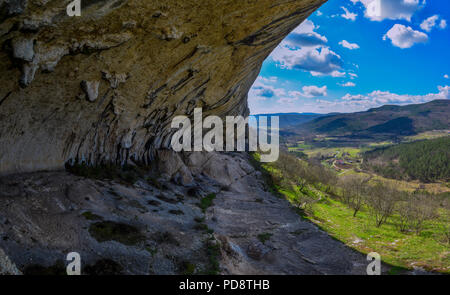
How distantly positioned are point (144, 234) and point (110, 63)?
45.8 feet

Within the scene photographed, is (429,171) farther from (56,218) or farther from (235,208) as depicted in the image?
(56,218)

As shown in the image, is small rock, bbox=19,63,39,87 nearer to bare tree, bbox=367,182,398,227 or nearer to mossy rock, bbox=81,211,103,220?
mossy rock, bbox=81,211,103,220

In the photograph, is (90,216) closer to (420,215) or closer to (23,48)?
(23,48)

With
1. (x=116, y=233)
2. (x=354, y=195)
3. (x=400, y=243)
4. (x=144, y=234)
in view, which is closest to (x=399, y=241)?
(x=400, y=243)

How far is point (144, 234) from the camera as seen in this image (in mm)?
17109

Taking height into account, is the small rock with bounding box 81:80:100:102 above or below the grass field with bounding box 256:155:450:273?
above

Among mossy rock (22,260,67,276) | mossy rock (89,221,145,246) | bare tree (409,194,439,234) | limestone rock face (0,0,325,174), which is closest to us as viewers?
mossy rock (22,260,67,276)

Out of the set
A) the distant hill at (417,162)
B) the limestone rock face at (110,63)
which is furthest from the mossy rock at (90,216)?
the distant hill at (417,162)

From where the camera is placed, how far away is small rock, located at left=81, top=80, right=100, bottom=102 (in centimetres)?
1933

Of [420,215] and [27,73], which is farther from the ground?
[27,73]

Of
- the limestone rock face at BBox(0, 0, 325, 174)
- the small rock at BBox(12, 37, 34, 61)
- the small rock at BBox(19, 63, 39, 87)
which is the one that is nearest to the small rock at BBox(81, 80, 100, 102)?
the limestone rock face at BBox(0, 0, 325, 174)

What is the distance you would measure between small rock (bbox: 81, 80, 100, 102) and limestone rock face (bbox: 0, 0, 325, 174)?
0.26ft

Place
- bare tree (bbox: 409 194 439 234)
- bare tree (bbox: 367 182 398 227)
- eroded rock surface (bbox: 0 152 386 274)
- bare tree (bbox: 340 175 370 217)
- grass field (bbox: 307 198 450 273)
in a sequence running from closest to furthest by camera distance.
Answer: eroded rock surface (bbox: 0 152 386 274)
grass field (bbox: 307 198 450 273)
bare tree (bbox: 409 194 439 234)
bare tree (bbox: 367 182 398 227)
bare tree (bbox: 340 175 370 217)

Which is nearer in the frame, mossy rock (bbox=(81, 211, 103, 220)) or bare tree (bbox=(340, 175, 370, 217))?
mossy rock (bbox=(81, 211, 103, 220))
